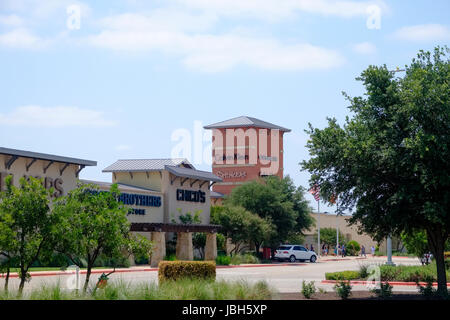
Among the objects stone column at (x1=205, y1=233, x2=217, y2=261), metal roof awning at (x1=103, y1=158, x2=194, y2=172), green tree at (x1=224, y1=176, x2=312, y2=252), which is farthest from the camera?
green tree at (x1=224, y1=176, x2=312, y2=252)

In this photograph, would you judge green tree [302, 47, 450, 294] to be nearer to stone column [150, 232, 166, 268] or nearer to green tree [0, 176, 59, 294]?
green tree [0, 176, 59, 294]

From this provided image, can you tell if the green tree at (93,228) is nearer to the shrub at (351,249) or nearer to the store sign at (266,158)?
the store sign at (266,158)

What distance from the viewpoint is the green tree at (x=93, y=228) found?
730 inches

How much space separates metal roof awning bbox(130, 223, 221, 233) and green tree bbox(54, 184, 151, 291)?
29.1m

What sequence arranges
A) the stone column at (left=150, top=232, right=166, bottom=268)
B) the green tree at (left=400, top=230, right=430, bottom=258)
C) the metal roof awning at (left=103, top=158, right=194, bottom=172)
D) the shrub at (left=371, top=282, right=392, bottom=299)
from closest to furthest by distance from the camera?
1. the shrub at (left=371, top=282, right=392, bottom=299)
2. the green tree at (left=400, top=230, right=430, bottom=258)
3. the stone column at (left=150, top=232, right=166, bottom=268)
4. the metal roof awning at (left=103, top=158, right=194, bottom=172)

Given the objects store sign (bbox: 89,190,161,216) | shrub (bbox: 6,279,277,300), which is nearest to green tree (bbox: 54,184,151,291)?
shrub (bbox: 6,279,277,300)

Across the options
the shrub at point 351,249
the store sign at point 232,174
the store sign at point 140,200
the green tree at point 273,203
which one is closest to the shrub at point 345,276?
the store sign at point 140,200

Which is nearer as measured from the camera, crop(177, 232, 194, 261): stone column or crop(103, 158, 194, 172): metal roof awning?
crop(177, 232, 194, 261): stone column

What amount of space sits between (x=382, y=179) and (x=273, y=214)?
44.2 meters

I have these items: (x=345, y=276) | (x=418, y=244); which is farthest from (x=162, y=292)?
(x=418, y=244)

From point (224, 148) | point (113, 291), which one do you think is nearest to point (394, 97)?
point (113, 291)

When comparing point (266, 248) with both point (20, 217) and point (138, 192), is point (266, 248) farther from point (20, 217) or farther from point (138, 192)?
point (20, 217)

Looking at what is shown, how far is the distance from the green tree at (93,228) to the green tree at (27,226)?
0.45 metres

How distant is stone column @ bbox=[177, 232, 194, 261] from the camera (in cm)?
5602
